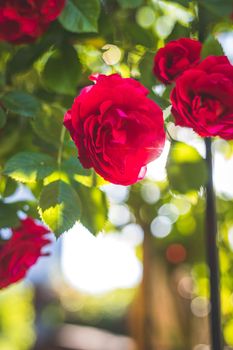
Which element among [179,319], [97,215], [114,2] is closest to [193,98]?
[97,215]

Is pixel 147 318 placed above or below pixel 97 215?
below

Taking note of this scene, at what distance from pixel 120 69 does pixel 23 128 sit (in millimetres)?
172

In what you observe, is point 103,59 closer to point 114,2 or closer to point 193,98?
point 114,2

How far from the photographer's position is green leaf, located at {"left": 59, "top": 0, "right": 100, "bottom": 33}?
2.23 feet

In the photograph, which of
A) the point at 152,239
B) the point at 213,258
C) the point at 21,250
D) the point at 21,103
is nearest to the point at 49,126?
the point at 21,103

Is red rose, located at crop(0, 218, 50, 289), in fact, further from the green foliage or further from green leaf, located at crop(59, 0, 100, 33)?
the green foliage

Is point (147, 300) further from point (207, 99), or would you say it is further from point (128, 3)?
point (207, 99)

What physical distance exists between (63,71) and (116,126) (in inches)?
11.6

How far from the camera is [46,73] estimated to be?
2.60 feet

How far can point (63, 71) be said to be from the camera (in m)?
0.78

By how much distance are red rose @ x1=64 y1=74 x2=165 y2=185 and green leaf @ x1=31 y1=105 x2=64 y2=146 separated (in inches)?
7.2

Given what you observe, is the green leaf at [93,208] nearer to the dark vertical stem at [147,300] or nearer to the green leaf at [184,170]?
the green leaf at [184,170]

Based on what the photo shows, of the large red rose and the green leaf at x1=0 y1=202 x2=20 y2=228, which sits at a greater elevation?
the large red rose

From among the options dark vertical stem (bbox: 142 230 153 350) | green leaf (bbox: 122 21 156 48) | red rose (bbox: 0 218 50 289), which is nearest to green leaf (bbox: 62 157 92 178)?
red rose (bbox: 0 218 50 289)
